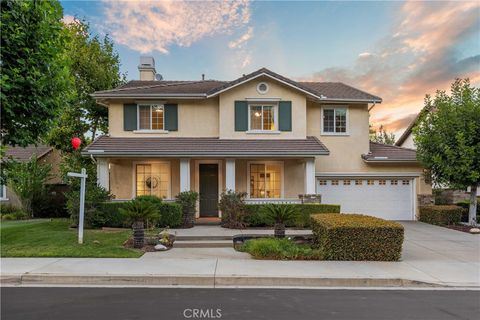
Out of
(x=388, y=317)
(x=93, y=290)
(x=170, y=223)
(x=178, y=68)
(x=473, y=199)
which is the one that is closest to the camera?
(x=388, y=317)

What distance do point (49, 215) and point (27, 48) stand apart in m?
12.8

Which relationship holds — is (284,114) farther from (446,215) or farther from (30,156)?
(30,156)

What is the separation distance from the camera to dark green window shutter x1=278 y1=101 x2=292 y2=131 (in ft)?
47.1

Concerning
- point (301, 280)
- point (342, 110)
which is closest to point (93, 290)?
point (301, 280)

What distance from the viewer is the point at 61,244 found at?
29.1 feet

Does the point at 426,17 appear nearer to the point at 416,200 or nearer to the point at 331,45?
the point at 331,45

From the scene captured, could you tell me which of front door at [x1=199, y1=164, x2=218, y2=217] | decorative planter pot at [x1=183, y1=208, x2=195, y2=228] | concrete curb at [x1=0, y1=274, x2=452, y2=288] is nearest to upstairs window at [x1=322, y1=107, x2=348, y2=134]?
front door at [x1=199, y1=164, x2=218, y2=217]

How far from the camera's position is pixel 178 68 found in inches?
802

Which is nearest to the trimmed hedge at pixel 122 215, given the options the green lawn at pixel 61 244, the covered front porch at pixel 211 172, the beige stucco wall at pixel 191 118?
the green lawn at pixel 61 244

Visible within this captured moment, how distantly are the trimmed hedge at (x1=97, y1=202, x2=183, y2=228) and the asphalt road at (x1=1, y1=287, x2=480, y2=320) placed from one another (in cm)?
611

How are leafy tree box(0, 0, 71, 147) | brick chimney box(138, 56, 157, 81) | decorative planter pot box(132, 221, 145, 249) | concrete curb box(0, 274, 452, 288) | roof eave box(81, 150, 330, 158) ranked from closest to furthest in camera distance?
concrete curb box(0, 274, 452, 288)
leafy tree box(0, 0, 71, 147)
decorative planter pot box(132, 221, 145, 249)
roof eave box(81, 150, 330, 158)
brick chimney box(138, 56, 157, 81)

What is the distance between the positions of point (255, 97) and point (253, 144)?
2.34m

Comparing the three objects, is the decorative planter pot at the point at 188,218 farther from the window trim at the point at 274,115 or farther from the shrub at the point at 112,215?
the window trim at the point at 274,115

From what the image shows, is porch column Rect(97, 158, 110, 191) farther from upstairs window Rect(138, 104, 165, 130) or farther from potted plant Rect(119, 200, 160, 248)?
potted plant Rect(119, 200, 160, 248)
